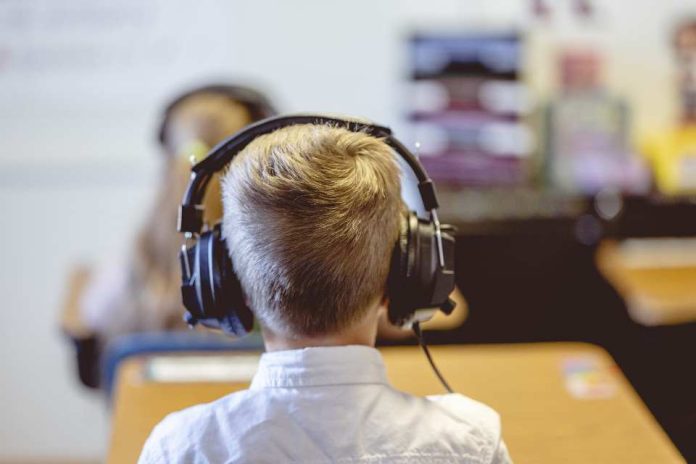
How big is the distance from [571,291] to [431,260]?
1.89 meters

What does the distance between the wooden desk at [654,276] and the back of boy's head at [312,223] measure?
1488 millimetres

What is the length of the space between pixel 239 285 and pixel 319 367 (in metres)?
0.12

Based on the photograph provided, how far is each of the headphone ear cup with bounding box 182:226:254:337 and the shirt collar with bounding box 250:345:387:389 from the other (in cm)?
6

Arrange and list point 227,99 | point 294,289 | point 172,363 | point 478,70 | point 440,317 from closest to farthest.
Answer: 1. point 294,289
2. point 172,363
3. point 227,99
4. point 440,317
5. point 478,70

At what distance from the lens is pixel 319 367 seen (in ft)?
3.01

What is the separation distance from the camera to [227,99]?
1.76 meters

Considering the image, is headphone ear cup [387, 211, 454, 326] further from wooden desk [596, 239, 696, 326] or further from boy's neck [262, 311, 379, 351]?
wooden desk [596, 239, 696, 326]

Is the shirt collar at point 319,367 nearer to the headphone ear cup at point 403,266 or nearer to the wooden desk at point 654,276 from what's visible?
the headphone ear cup at point 403,266

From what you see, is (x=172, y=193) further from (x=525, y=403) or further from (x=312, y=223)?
(x=312, y=223)

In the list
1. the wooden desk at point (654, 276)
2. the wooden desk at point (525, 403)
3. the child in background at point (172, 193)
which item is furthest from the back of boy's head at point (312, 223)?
the wooden desk at point (654, 276)

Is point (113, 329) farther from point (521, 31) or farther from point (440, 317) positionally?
point (521, 31)

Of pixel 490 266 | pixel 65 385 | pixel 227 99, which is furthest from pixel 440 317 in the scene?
pixel 65 385

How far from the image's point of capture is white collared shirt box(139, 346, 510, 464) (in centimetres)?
90

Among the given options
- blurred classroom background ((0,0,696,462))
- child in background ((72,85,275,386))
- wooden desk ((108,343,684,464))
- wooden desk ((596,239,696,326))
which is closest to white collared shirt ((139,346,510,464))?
wooden desk ((108,343,684,464))
